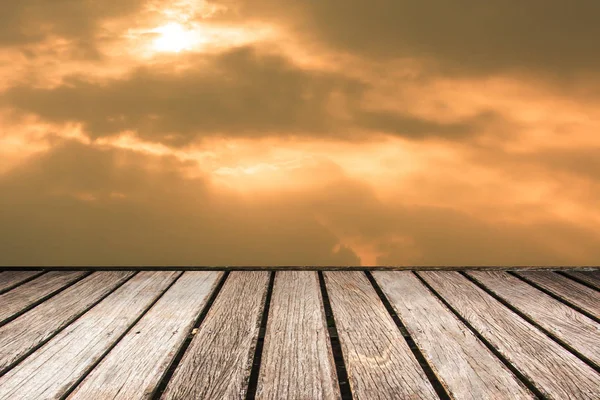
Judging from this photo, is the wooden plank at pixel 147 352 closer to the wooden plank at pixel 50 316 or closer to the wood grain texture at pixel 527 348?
the wooden plank at pixel 50 316

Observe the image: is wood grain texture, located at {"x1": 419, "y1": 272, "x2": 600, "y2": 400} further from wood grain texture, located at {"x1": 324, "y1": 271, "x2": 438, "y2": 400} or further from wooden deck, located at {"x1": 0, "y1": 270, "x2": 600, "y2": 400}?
wood grain texture, located at {"x1": 324, "y1": 271, "x2": 438, "y2": 400}

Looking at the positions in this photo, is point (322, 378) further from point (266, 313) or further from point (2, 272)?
point (2, 272)

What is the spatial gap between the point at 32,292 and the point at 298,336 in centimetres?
126

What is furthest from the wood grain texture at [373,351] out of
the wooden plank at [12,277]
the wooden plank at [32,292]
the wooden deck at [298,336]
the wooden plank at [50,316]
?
the wooden plank at [12,277]

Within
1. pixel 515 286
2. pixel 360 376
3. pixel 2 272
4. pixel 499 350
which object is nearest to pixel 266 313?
pixel 360 376

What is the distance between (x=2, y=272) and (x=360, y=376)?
2.00 metres

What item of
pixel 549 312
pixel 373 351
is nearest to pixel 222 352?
pixel 373 351

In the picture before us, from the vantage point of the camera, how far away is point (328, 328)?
1562mm

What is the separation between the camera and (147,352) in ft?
4.48

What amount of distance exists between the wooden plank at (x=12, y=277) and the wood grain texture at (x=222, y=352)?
0.99m

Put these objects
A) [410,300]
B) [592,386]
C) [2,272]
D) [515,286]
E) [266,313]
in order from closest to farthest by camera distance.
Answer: [592,386] → [266,313] → [410,300] → [515,286] → [2,272]

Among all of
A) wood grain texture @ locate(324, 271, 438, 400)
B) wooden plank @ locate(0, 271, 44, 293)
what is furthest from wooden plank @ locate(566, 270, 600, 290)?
wooden plank @ locate(0, 271, 44, 293)

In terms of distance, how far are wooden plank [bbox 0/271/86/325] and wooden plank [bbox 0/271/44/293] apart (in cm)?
5

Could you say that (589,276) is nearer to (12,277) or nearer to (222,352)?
(222,352)
